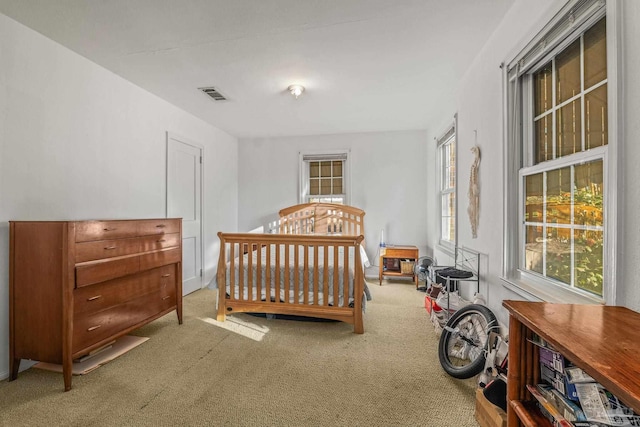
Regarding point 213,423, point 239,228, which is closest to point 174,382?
point 213,423

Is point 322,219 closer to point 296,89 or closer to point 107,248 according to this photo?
point 296,89

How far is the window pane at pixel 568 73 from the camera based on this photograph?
4.85ft

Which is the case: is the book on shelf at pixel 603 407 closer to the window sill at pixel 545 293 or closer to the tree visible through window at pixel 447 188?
the window sill at pixel 545 293

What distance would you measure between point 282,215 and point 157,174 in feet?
6.96

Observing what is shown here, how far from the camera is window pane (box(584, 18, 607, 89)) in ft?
4.23

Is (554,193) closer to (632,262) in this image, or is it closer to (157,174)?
(632,262)

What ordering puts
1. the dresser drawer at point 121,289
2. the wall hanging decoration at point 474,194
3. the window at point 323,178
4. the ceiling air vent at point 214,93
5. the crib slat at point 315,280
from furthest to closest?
the window at point 323,178 < the ceiling air vent at point 214,93 < the crib slat at point 315,280 < the wall hanging decoration at point 474,194 < the dresser drawer at point 121,289

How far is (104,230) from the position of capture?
2.16 m

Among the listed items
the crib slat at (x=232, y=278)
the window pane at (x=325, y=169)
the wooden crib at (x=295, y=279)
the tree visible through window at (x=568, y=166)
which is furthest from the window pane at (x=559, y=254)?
the window pane at (x=325, y=169)

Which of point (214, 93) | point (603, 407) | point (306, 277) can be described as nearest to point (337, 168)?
point (214, 93)

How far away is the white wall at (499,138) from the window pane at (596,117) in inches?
8.3

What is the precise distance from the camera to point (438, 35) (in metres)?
2.23

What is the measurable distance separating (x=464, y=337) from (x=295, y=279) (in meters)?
1.48

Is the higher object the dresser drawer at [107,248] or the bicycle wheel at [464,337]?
the dresser drawer at [107,248]
